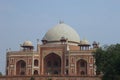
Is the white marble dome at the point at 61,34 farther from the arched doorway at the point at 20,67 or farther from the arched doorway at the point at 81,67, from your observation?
the arched doorway at the point at 20,67

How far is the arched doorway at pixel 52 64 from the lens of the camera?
63.8 m

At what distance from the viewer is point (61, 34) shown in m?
66.9

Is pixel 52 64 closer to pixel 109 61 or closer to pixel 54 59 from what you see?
pixel 54 59

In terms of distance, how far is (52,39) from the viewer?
219ft

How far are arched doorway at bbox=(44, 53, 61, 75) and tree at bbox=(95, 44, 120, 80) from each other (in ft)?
59.3

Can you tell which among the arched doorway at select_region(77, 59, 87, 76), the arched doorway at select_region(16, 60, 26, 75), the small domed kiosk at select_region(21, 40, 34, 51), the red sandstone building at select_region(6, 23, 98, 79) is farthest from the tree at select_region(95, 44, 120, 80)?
the small domed kiosk at select_region(21, 40, 34, 51)

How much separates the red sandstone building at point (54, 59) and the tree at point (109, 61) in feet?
48.0

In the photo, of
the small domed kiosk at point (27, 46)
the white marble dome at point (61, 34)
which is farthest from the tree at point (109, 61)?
the small domed kiosk at point (27, 46)

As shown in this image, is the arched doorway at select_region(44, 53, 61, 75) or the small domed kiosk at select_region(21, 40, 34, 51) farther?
the small domed kiosk at select_region(21, 40, 34, 51)

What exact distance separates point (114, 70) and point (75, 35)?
28961mm

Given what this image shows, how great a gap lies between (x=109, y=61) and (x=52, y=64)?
77.0 ft

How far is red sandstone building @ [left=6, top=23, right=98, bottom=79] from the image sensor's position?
61.4 meters

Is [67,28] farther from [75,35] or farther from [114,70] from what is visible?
[114,70]

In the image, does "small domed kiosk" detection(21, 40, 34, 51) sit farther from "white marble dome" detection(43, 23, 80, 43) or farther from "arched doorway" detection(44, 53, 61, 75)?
"arched doorway" detection(44, 53, 61, 75)
